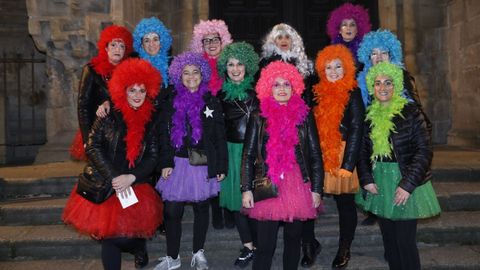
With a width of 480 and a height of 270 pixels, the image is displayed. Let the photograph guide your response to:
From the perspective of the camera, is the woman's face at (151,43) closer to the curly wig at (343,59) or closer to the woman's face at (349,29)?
the curly wig at (343,59)

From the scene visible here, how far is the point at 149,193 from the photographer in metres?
3.53

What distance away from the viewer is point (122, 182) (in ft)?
10.8

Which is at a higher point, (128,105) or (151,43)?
(151,43)

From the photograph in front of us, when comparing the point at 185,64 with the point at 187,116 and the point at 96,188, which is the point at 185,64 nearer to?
the point at 187,116

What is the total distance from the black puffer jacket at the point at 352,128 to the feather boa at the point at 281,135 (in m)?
0.48

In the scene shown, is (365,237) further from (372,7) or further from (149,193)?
(372,7)

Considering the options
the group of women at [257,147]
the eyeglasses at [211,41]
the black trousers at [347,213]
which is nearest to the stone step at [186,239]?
the group of women at [257,147]

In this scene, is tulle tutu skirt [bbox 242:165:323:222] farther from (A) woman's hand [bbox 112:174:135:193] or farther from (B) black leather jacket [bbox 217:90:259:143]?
(A) woman's hand [bbox 112:174:135:193]

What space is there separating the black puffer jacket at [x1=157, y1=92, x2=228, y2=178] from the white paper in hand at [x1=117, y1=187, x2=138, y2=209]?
432 mm

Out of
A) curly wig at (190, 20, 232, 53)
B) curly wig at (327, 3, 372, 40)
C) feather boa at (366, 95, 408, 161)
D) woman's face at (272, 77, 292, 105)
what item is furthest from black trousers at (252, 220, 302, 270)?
curly wig at (327, 3, 372, 40)

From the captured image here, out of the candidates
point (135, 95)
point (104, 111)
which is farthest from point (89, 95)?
point (135, 95)

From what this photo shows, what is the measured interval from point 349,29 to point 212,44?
1461 mm

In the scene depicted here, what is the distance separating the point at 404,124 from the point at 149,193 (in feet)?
6.73

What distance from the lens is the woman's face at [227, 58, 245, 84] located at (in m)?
3.98
